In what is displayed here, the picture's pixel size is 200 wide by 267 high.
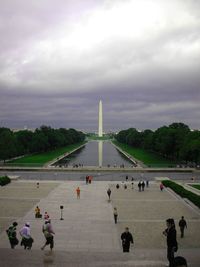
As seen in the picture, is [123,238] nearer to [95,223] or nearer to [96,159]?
[95,223]

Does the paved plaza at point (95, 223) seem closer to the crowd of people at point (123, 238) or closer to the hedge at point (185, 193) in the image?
the crowd of people at point (123, 238)

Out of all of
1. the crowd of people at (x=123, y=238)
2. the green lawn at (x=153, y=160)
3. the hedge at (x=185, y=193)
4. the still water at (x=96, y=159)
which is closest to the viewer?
the crowd of people at (x=123, y=238)

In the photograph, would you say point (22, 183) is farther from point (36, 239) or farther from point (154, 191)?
point (36, 239)

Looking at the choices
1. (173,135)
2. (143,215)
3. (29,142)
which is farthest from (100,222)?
(29,142)

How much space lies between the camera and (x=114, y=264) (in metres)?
9.07

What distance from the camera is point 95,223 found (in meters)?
19.2

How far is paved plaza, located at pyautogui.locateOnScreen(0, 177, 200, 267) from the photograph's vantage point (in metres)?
9.69

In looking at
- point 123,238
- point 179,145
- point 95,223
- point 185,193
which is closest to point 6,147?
point 179,145

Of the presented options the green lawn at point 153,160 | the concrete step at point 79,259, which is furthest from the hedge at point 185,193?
the green lawn at point 153,160

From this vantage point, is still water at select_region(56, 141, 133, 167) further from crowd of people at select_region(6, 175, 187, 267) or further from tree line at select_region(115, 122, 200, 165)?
crowd of people at select_region(6, 175, 187, 267)

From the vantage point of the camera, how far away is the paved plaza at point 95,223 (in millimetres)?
9688

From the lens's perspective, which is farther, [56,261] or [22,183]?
[22,183]

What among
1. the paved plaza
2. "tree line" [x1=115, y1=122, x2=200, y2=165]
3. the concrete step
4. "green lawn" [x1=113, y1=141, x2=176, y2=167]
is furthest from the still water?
the concrete step

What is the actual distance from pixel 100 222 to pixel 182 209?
23.1 ft
